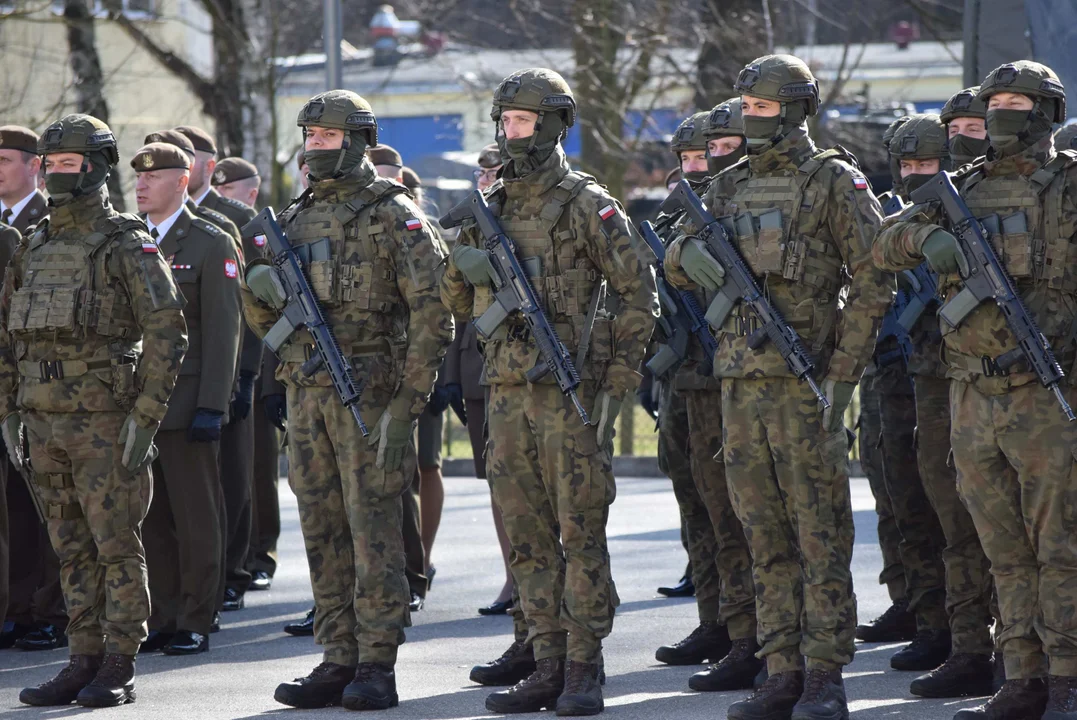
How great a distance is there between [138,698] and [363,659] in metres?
1.06

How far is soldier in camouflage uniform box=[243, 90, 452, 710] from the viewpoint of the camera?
272 inches

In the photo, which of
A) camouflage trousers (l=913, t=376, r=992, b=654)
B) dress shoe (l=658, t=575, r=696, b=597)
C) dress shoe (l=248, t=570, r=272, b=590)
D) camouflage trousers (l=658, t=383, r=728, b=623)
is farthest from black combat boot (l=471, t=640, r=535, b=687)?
dress shoe (l=248, t=570, r=272, b=590)

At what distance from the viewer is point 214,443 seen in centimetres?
848

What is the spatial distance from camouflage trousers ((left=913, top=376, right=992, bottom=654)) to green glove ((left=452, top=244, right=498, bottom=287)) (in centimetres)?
198

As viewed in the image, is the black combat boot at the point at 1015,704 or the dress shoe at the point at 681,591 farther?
the dress shoe at the point at 681,591

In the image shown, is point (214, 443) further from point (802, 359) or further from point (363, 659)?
point (802, 359)

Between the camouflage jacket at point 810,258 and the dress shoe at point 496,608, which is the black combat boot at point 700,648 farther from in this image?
the camouflage jacket at point 810,258

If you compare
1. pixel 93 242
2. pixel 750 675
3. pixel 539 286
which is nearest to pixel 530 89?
pixel 539 286

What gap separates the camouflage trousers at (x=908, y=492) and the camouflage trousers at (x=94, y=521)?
333 centimetres

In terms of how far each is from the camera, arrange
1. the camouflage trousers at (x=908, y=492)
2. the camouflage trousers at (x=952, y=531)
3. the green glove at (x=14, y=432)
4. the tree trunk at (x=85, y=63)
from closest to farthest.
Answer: the camouflage trousers at (x=952, y=531) → the green glove at (x=14, y=432) → the camouflage trousers at (x=908, y=492) → the tree trunk at (x=85, y=63)

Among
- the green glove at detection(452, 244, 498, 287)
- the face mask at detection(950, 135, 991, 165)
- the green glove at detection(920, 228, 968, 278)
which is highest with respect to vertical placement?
the face mask at detection(950, 135, 991, 165)

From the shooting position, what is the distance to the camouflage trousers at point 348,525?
6.93 m

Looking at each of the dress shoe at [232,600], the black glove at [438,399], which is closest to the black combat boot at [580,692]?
the black glove at [438,399]

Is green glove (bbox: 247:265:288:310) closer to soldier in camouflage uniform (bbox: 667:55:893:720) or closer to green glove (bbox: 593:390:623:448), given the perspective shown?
green glove (bbox: 593:390:623:448)
